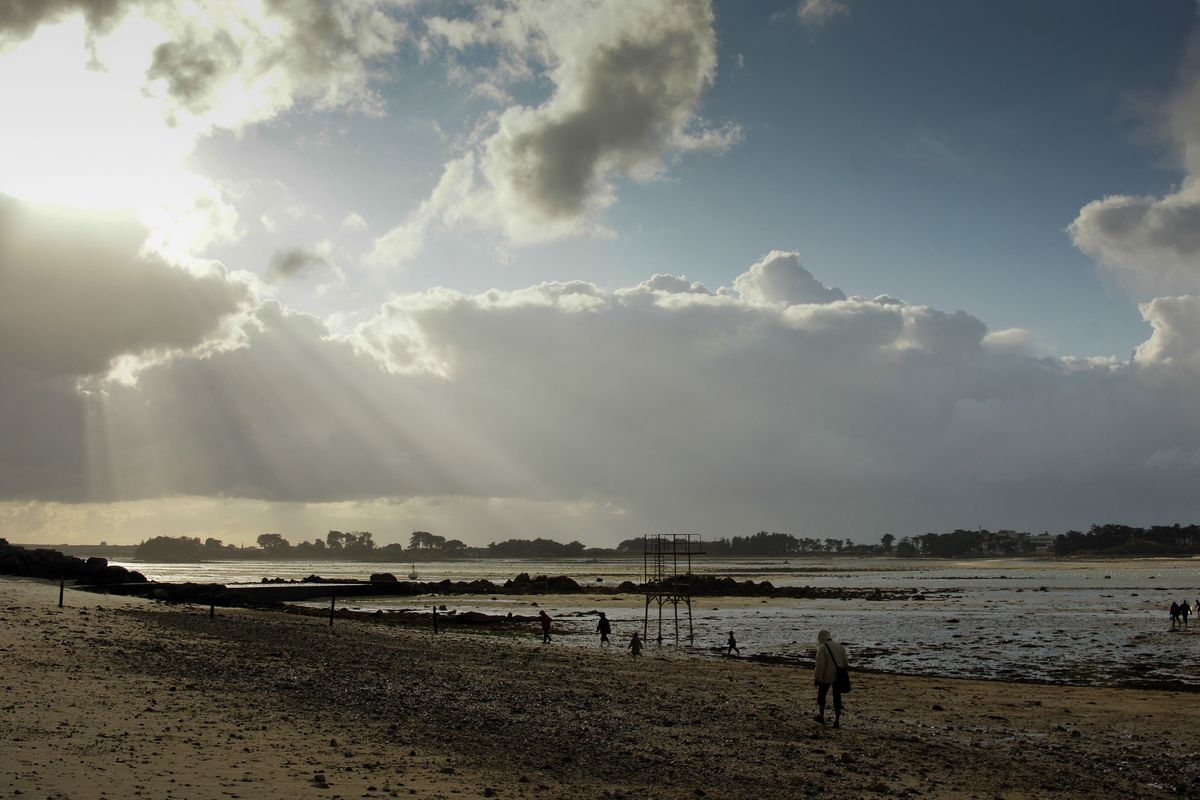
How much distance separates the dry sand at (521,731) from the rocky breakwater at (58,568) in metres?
39.4

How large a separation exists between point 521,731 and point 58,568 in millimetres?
62161

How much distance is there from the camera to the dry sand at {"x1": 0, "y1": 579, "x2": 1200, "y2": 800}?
39.5 feet

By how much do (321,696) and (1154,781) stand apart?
17.3 meters

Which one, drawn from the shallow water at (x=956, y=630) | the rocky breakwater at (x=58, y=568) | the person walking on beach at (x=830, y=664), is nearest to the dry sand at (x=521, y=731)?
the person walking on beach at (x=830, y=664)

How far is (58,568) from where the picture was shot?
62500mm

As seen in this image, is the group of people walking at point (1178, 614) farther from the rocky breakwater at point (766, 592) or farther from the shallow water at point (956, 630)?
the rocky breakwater at point (766, 592)

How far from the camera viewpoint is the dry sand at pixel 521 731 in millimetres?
12055

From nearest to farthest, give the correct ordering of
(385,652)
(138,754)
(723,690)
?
(138,754), (723,690), (385,652)

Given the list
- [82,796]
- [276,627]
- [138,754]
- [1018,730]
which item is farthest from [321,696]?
[276,627]

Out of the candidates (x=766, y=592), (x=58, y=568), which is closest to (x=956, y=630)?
(x=766, y=592)

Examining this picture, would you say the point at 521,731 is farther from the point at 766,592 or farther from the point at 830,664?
the point at 766,592

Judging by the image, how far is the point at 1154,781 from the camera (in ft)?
45.6

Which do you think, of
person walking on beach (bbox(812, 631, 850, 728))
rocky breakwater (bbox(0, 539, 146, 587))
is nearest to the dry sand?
person walking on beach (bbox(812, 631, 850, 728))

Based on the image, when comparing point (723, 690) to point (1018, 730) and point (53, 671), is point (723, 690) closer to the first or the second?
point (1018, 730)
